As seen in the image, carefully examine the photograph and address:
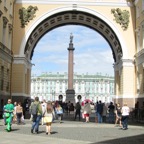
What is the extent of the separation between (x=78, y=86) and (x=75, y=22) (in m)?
114

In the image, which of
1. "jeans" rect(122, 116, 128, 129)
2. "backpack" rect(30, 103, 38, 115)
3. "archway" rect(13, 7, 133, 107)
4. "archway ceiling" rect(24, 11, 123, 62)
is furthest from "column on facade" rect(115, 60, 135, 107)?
"backpack" rect(30, 103, 38, 115)

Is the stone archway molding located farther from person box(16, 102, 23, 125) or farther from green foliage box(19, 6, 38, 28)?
person box(16, 102, 23, 125)

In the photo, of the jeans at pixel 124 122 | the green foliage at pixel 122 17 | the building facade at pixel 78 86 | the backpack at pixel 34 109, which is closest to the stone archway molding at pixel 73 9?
the green foliage at pixel 122 17

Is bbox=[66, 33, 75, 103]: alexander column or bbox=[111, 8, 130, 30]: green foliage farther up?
bbox=[111, 8, 130, 30]: green foliage

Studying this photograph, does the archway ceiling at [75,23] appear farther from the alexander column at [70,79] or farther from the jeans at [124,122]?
the jeans at [124,122]

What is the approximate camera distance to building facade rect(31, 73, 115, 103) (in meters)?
158

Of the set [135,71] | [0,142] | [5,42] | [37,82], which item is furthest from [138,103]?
[37,82]

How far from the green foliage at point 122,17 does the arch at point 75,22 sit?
2.77 feet

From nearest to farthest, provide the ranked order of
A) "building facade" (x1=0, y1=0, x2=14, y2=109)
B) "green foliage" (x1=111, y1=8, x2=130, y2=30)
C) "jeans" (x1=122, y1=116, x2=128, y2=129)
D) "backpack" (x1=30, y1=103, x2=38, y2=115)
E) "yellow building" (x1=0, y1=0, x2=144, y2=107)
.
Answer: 1. "backpack" (x1=30, y1=103, x2=38, y2=115)
2. "jeans" (x1=122, y1=116, x2=128, y2=129)
3. "building facade" (x1=0, y1=0, x2=14, y2=109)
4. "yellow building" (x1=0, y1=0, x2=144, y2=107)
5. "green foliage" (x1=111, y1=8, x2=130, y2=30)

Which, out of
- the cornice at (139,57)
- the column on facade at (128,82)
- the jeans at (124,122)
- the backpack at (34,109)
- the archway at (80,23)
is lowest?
the jeans at (124,122)

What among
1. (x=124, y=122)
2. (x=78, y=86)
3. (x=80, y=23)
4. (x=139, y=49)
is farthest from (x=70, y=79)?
(x=78, y=86)

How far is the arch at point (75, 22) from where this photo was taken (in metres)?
42.1

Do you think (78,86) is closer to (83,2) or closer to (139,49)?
(83,2)

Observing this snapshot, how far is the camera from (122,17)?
4200cm
